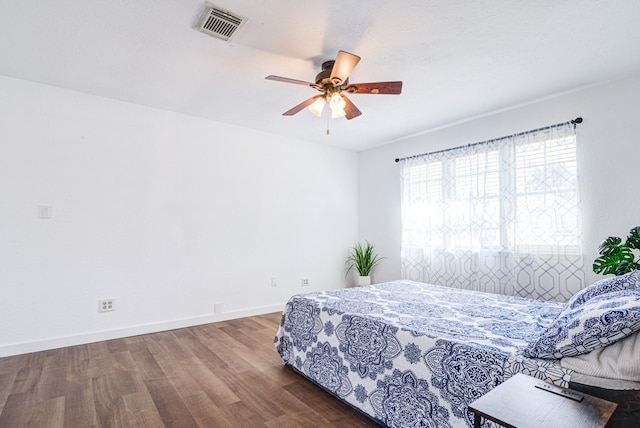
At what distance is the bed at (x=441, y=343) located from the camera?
49.2 inches

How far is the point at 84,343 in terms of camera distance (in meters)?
3.09

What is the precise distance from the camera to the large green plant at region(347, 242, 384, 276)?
197 inches

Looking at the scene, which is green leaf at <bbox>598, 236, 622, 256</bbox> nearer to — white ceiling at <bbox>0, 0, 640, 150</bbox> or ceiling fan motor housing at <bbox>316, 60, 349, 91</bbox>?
white ceiling at <bbox>0, 0, 640, 150</bbox>

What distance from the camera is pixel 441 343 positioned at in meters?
1.56

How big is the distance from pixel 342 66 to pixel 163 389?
2.54m

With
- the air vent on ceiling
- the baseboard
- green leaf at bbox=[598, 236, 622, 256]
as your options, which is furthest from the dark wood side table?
the baseboard

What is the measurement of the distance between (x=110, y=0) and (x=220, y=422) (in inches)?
101

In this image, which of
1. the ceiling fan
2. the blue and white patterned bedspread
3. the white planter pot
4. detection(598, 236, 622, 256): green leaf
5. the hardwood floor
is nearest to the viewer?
the blue and white patterned bedspread

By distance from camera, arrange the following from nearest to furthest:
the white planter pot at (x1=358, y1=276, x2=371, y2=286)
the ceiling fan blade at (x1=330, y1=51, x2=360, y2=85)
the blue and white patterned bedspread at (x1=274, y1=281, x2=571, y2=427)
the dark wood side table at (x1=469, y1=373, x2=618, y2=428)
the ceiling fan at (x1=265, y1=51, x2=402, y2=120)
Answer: the dark wood side table at (x1=469, y1=373, x2=618, y2=428)
the blue and white patterned bedspread at (x1=274, y1=281, x2=571, y2=427)
the ceiling fan blade at (x1=330, y1=51, x2=360, y2=85)
the ceiling fan at (x1=265, y1=51, x2=402, y2=120)
the white planter pot at (x1=358, y1=276, x2=371, y2=286)

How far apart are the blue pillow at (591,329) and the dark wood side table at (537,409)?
0.89ft

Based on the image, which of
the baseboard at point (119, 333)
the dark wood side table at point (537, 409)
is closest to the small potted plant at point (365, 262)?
the baseboard at point (119, 333)

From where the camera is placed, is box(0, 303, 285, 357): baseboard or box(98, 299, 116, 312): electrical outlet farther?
box(98, 299, 116, 312): electrical outlet

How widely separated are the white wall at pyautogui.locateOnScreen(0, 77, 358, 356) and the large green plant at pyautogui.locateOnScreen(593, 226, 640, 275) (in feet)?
11.0

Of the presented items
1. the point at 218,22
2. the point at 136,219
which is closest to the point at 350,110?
the point at 218,22
